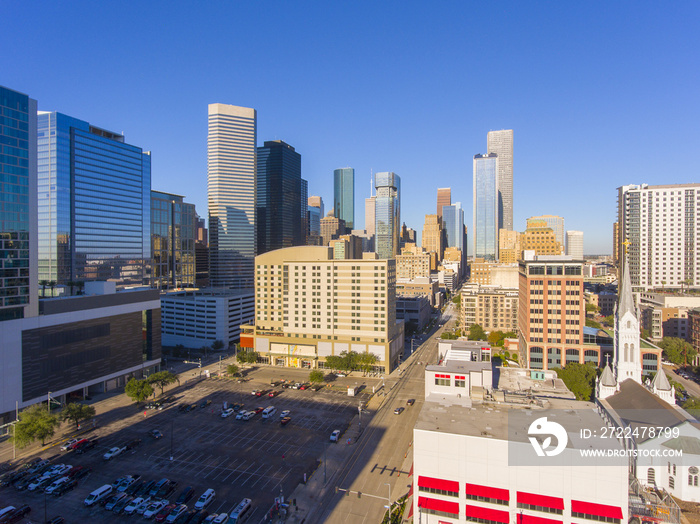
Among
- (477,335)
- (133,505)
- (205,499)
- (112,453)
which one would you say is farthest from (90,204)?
(477,335)

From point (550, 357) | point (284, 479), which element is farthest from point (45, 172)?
point (550, 357)

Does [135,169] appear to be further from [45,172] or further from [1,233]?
[1,233]

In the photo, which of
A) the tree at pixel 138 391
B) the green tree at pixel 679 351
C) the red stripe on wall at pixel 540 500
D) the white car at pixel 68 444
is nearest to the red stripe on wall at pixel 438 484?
the red stripe on wall at pixel 540 500

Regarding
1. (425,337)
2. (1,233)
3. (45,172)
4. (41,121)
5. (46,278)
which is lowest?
(425,337)

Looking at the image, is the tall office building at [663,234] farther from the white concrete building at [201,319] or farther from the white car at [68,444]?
the white car at [68,444]

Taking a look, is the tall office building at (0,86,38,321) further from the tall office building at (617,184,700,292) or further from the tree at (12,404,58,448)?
the tall office building at (617,184,700,292)

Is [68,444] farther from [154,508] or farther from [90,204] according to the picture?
[90,204]
